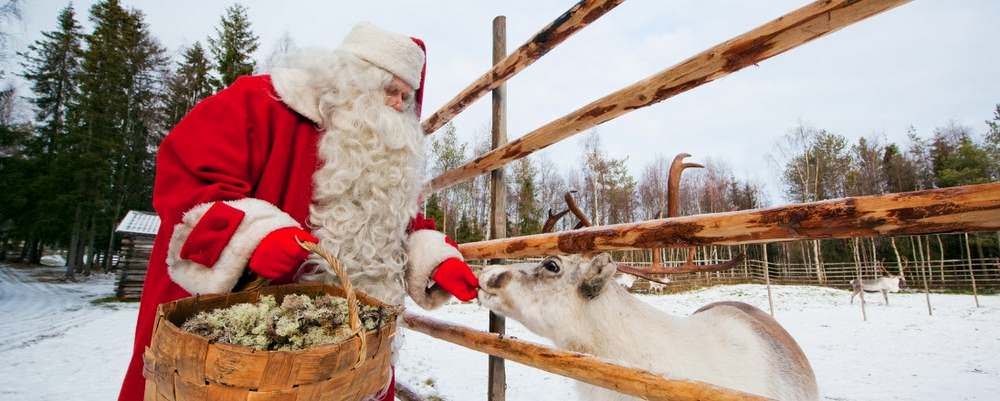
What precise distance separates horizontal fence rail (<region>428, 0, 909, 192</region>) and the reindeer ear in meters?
0.71

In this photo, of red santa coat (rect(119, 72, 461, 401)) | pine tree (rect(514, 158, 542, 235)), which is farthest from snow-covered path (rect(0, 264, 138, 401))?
pine tree (rect(514, 158, 542, 235))

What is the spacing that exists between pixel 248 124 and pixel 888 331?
11.9 meters

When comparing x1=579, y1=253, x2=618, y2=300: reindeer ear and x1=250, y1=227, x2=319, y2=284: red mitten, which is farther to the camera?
x1=579, y1=253, x2=618, y2=300: reindeer ear

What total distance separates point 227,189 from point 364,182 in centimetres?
53

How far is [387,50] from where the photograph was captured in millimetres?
1947

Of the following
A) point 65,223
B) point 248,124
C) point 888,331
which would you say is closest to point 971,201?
point 248,124

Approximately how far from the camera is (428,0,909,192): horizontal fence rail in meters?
1.19

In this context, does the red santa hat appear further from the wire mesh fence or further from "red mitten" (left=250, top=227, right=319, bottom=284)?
the wire mesh fence

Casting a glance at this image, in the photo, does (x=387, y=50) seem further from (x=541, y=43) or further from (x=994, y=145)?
(x=994, y=145)

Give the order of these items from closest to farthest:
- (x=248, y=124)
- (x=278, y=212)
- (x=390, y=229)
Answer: (x=278, y=212)
(x=248, y=124)
(x=390, y=229)

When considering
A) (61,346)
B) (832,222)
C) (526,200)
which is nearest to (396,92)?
(832,222)

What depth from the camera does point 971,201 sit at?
0.88 metres

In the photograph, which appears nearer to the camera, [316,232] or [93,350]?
[316,232]

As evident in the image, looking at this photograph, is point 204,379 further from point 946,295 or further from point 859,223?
point 946,295
